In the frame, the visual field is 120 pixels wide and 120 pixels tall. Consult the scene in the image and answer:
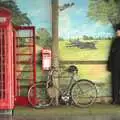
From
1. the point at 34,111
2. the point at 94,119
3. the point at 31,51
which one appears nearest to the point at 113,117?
the point at 94,119

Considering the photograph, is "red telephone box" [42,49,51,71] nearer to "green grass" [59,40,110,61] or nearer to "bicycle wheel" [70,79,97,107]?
"green grass" [59,40,110,61]

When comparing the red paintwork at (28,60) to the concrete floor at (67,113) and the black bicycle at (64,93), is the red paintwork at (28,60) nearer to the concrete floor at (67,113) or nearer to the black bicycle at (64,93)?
the black bicycle at (64,93)

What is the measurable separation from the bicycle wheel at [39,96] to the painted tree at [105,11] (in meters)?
2.38

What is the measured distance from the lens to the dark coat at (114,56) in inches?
649

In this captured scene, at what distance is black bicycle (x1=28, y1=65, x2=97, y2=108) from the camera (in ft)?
53.2

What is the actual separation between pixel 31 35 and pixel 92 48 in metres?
1.71

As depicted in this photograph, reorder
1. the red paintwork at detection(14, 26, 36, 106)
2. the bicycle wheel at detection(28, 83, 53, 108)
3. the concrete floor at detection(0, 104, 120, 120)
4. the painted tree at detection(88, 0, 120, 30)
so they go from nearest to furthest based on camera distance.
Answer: the concrete floor at detection(0, 104, 120, 120), the bicycle wheel at detection(28, 83, 53, 108), the red paintwork at detection(14, 26, 36, 106), the painted tree at detection(88, 0, 120, 30)

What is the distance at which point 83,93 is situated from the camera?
16.5 meters

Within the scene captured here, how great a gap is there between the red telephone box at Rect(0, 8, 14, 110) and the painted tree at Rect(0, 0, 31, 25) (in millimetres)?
1788

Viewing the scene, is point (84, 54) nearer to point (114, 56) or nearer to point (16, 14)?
point (114, 56)

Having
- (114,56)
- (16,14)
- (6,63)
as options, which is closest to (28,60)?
(16,14)

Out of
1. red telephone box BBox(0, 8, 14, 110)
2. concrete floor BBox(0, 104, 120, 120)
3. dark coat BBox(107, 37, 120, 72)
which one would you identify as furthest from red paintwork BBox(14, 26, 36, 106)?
dark coat BBox(107, 37, 120, 72)

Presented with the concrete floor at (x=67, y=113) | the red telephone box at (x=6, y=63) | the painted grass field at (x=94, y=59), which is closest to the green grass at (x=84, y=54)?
the painted grass field at (x=94, y=59)

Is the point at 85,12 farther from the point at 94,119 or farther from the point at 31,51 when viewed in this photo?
the point at 94,119
